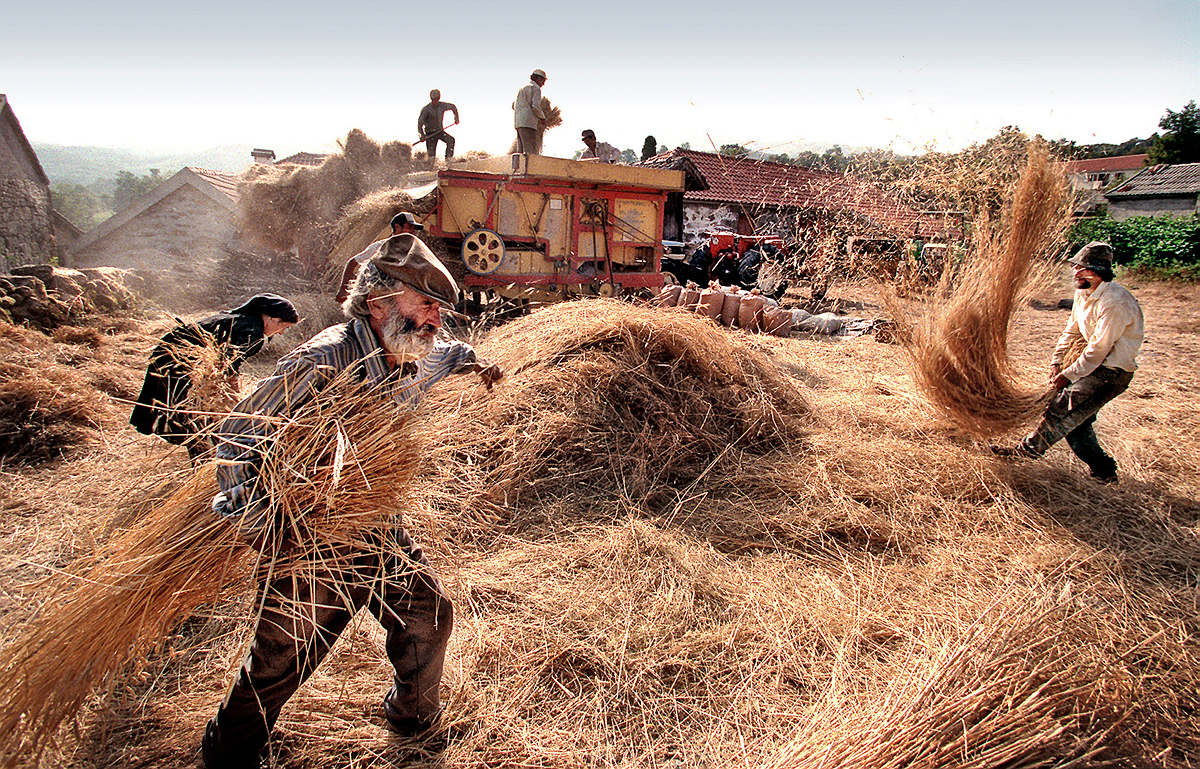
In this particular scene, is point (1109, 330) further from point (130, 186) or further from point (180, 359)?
point (130, 186)

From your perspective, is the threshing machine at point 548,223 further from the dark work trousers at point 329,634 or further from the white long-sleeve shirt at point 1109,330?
the dark work trousers at point 329,634

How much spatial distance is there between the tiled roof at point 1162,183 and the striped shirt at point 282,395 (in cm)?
3590

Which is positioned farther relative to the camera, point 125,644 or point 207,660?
point 207,660

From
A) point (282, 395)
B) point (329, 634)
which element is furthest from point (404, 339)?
point (329, 634)

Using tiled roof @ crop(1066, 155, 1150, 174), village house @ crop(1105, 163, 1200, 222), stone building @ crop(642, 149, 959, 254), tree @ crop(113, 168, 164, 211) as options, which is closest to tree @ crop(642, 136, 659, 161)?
stone building @ crop(642, 149, 959, 254)

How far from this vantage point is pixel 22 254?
44.2 ft

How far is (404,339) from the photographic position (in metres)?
1.95

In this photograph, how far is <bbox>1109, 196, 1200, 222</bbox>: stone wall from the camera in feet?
85.0

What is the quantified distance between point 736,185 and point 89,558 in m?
22.2

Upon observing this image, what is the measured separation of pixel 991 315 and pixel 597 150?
960 centimetres

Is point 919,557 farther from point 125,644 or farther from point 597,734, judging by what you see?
point 125,644

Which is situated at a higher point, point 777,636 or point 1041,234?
point 1041,234

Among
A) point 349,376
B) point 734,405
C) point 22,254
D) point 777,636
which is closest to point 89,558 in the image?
point 349,376

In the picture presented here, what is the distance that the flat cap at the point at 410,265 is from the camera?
1848mm
